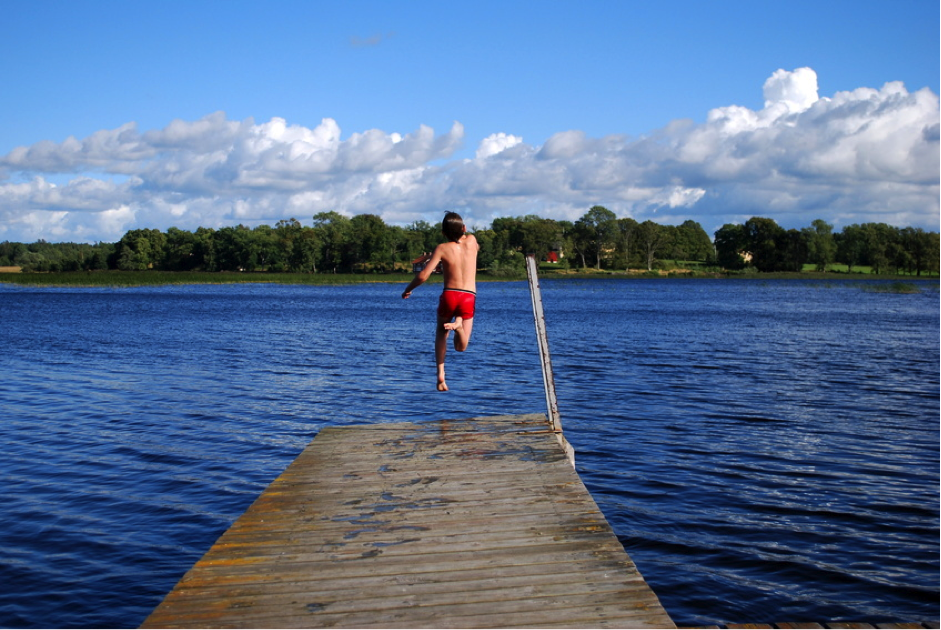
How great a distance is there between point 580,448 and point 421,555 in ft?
34.0

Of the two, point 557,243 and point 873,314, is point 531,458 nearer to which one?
point 873,314

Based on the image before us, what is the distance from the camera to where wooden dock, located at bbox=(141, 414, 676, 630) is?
189 inches

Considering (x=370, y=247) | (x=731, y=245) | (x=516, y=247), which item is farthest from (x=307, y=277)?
(x=731, y=245)

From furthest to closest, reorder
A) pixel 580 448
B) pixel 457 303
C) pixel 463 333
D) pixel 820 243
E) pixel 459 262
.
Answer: pixel 820 243 < pixel 580 448 < pixel 463 333 < pixel 457 303 < pixel 459 262

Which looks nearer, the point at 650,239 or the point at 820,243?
the point at 820,243

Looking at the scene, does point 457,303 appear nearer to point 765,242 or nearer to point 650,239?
point 765,242

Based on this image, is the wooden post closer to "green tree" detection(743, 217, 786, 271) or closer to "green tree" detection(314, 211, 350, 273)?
"green tree" detection(314, 211, 350, 273)

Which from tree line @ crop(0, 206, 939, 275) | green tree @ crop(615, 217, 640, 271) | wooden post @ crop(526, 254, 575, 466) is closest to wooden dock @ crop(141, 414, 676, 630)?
wooden post @ crop(526, 254, 575, 466)

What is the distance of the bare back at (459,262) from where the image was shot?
838 cm

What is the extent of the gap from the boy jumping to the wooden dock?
4.97 feet

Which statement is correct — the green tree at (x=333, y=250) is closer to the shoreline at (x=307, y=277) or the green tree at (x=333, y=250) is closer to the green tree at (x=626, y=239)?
the shoreline at (x=307, y=277)

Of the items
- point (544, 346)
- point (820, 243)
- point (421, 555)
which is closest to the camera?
point (421, 555)

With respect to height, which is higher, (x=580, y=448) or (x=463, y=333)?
(x=463, y=333)

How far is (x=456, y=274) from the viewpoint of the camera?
27.8 feet
